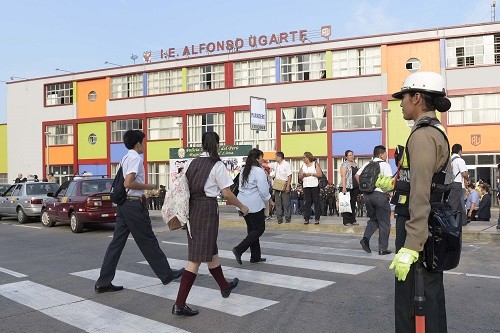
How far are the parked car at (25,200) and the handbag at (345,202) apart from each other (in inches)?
410

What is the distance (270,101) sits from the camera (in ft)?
125

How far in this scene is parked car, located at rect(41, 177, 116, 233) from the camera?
13.7 meters

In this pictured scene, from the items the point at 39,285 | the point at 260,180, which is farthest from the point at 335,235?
the point at 39,285

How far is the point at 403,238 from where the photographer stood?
3.30 meters

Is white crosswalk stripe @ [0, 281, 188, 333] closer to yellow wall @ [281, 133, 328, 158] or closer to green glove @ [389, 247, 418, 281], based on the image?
green glove @ [389, 247, 418, 281]

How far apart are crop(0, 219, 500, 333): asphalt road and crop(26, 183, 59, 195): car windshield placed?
8536 mm

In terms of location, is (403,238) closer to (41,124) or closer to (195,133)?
(195,133)

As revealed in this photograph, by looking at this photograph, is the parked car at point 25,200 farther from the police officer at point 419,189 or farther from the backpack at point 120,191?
the police officer at point 419,189

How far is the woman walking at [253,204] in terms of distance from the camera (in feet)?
26.1

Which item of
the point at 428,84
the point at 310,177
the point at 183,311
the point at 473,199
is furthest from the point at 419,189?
the point at 473,199

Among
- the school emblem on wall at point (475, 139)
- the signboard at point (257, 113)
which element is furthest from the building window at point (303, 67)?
the signboard at point (257, 113)

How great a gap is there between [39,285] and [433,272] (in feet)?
18.5

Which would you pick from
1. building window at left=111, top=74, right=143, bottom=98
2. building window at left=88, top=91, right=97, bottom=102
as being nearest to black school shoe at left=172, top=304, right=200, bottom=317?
building window at left=111, top=74, right=143, bottom=98

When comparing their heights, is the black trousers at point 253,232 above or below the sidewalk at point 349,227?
above
